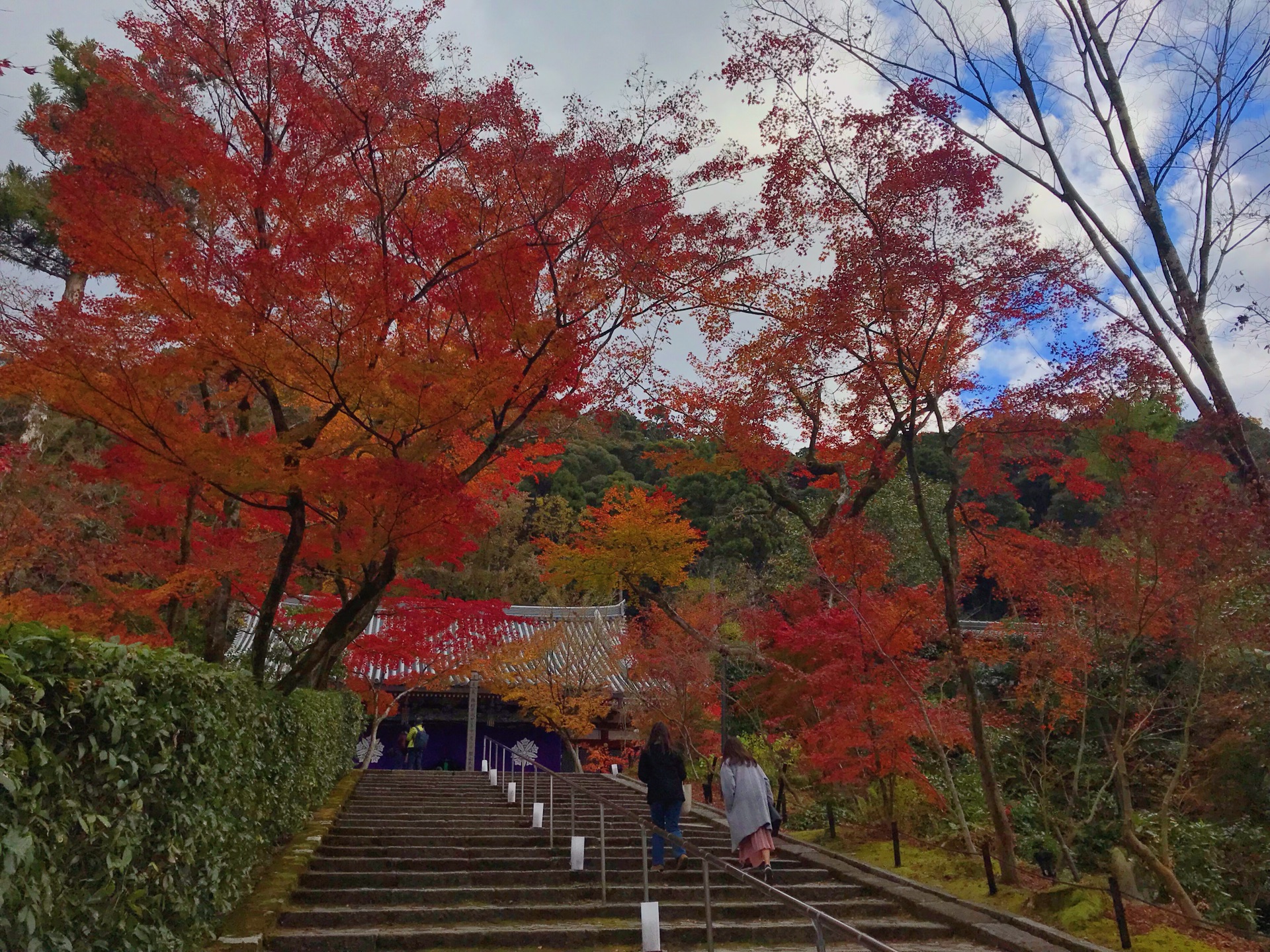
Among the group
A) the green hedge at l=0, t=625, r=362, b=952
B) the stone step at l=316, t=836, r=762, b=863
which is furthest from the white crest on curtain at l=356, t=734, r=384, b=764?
the green hedge at l=0, t=625, r=362, b=952

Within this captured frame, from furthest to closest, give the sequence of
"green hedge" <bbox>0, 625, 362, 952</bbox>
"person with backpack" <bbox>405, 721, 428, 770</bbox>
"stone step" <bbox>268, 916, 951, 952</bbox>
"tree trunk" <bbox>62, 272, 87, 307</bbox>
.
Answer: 1. "person with backpack" <bbox>405, 721, 428, 770</bbox>
2. "tree trunk" <bbox>62, 272, 87, 307</bbox>
3. "stone step" <bbox>268, 916, 951, 952</bbox>
4. "green hedge" <bbox>0, 625, 362, 952</bbox>

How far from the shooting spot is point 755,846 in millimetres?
7547

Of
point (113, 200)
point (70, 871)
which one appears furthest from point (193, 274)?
point (70, 871)

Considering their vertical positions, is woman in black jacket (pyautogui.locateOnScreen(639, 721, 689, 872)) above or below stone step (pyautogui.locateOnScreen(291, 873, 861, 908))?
above

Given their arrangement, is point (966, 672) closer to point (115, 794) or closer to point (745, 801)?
point (745, 801)

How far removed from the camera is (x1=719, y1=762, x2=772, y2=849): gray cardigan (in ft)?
24.6

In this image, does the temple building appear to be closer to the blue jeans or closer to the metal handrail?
the blue jeans

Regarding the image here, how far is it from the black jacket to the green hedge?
3797 millimetres

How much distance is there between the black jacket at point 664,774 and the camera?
8289 mm

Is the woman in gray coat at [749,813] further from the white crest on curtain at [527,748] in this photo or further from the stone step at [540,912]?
the white crest on curtain at [527,748]

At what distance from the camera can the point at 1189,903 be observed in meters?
7.73

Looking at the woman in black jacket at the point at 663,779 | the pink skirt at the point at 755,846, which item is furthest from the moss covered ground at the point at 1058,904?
the woman in black jacket at the point at 663,779

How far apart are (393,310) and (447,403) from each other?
3.72 feet

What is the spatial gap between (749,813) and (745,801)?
0.10 metres
